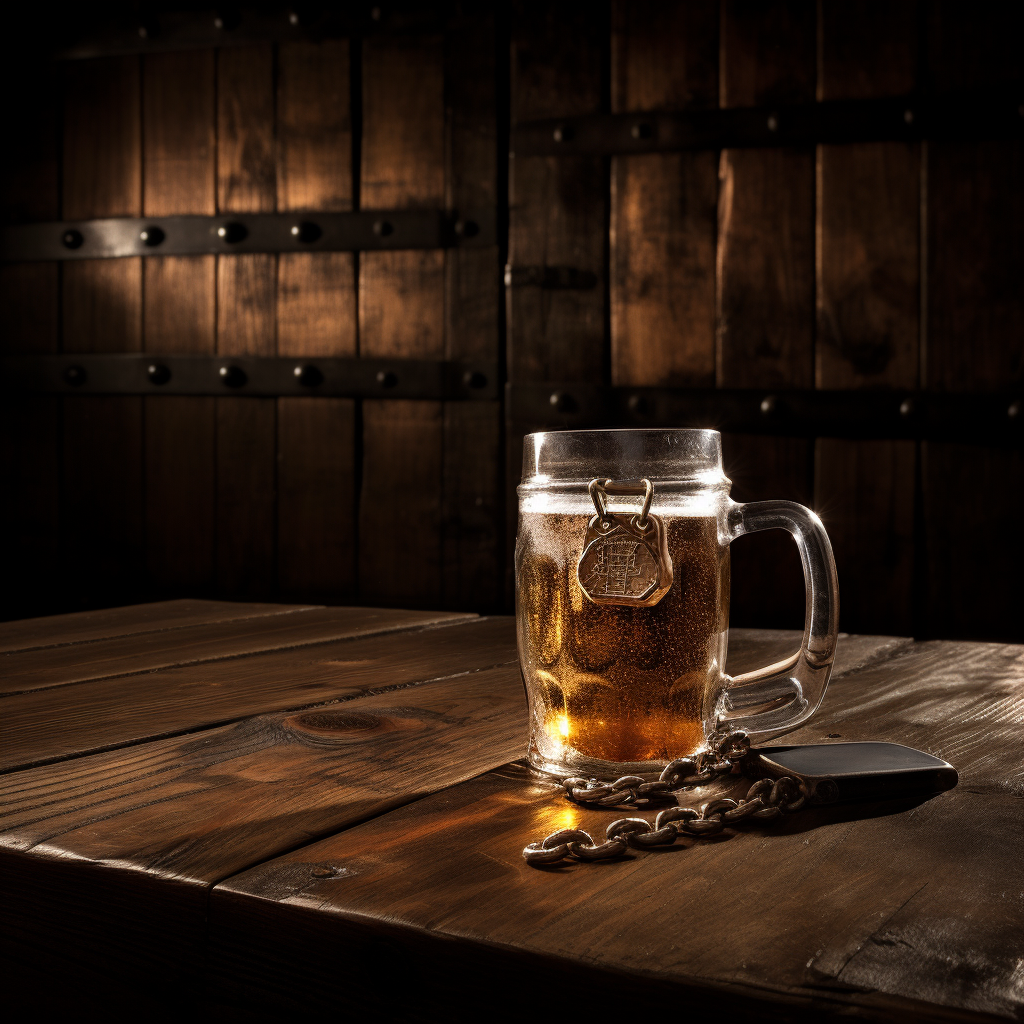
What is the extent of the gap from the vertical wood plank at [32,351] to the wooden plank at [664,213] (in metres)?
1.32

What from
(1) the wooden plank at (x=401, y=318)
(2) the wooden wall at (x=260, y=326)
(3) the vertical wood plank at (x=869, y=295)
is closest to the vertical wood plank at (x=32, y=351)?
(2) the wooden wall at (x=260, y=326)

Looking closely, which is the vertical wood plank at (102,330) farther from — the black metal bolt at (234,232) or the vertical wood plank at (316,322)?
the vertical wood plank at (316,322)

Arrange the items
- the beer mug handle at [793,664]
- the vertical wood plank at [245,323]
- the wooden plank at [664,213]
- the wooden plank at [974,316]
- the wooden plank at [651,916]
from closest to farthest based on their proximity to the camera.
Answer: the wooden plank at [651,916], the beer mug handle at [793,664], the wooden plank at [974,316], the wooden plank at [664,213], the vertical wood plank at [245,323]

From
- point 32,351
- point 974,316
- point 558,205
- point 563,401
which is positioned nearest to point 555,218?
point 558,205

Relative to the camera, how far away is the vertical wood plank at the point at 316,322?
7.70 ft

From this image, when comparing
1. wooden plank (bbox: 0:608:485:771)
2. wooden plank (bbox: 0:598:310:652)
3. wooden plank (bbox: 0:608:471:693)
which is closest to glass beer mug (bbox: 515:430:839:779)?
wooden plank (bbox: 0:608:485:771)

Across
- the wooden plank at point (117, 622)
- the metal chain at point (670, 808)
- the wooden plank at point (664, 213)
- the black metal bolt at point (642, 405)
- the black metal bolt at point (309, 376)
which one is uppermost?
the wooden plank at point (664, 213)

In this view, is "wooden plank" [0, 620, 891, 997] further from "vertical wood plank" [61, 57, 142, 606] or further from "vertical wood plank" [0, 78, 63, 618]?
→ "vertical wood plank" [0, 78, 63, 618]

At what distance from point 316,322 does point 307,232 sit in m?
0.19

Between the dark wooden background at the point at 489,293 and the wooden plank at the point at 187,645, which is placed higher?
the dark wooden background at the point at 489,293

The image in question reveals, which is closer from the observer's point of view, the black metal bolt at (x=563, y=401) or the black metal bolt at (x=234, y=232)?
the black metal bolt at (x=563, y=401)

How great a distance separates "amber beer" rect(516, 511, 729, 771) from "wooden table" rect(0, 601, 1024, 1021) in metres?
0.04

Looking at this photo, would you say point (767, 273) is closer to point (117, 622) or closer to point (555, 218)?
point (555, 218)

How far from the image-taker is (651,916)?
40 cm
